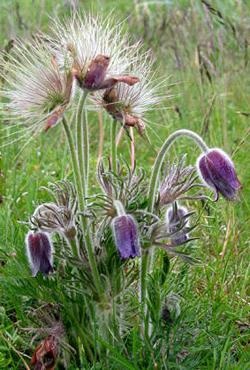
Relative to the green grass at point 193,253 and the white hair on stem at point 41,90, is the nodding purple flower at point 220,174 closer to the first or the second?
the green grass at point 193,253

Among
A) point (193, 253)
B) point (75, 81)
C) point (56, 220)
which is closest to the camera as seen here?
point (75, 81)

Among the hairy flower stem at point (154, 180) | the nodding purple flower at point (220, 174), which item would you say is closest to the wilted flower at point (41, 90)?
the hairy flower stem at point (154, 180)

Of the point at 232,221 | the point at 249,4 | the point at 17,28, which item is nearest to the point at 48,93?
the point at 232,221

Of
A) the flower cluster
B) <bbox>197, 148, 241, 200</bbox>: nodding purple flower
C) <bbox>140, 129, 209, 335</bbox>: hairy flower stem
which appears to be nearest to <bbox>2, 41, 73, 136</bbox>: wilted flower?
the flower cluster

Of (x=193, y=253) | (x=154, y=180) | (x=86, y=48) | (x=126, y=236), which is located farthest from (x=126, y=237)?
(x=193, y=253)

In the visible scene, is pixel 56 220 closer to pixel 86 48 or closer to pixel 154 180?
pixel 154 180

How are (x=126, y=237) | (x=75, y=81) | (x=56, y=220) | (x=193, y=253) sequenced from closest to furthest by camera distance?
(x=126, y=237)
(x=75, y=81)
(x=56, y=220)
(x=193, y=253)
